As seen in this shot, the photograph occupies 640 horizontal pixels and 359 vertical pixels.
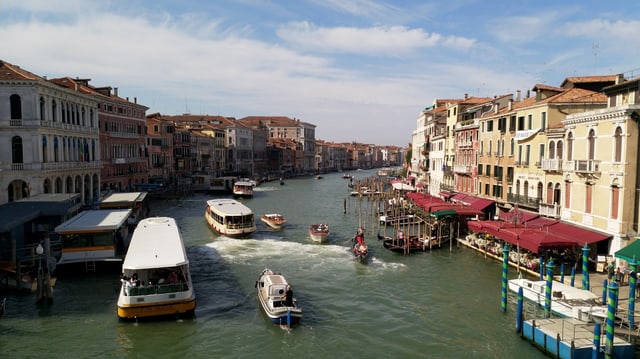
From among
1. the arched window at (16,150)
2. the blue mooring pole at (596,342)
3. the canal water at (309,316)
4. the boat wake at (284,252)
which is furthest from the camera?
the arched window at (16,150)

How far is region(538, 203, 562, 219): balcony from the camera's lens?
22953mm

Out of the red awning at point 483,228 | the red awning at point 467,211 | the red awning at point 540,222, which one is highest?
the red awning at point 540,222

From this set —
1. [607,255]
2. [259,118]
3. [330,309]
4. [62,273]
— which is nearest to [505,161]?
[607,255]

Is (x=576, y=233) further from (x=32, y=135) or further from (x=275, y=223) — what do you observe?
(x=32, y=135)

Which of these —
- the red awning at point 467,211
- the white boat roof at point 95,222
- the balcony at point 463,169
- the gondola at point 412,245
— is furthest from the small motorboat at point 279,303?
the balcony at point 463,169

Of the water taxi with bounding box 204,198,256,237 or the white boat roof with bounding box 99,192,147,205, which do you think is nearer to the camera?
the water taxi with bounding box 204,198,256,237

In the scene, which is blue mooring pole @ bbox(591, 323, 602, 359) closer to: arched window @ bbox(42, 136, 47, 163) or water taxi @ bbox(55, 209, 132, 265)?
water taxi @ bbox(55, 209, 132, 265)

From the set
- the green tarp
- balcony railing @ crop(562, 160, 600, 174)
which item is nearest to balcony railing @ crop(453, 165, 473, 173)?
balcony railing @ crop(562, 160, 600, 174)

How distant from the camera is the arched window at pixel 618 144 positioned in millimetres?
18250

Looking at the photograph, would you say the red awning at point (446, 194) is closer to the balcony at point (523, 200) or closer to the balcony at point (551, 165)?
the balcony at point (523, 200)

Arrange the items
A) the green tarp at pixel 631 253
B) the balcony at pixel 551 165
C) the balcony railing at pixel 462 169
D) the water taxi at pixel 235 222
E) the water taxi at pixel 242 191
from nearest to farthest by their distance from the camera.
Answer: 1. the green tarp at pixel 631 253
2. the balcony at pixel 551 165
3. the water taxi at pixel 235 222
4. the balcony railing at pixel 462 169
5. the water taxi at pixel 242 191

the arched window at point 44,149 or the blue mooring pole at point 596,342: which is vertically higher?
the arched window at point 44,149

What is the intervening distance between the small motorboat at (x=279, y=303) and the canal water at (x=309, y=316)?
328mm

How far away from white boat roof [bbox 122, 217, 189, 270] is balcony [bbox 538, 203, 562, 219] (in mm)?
16920
